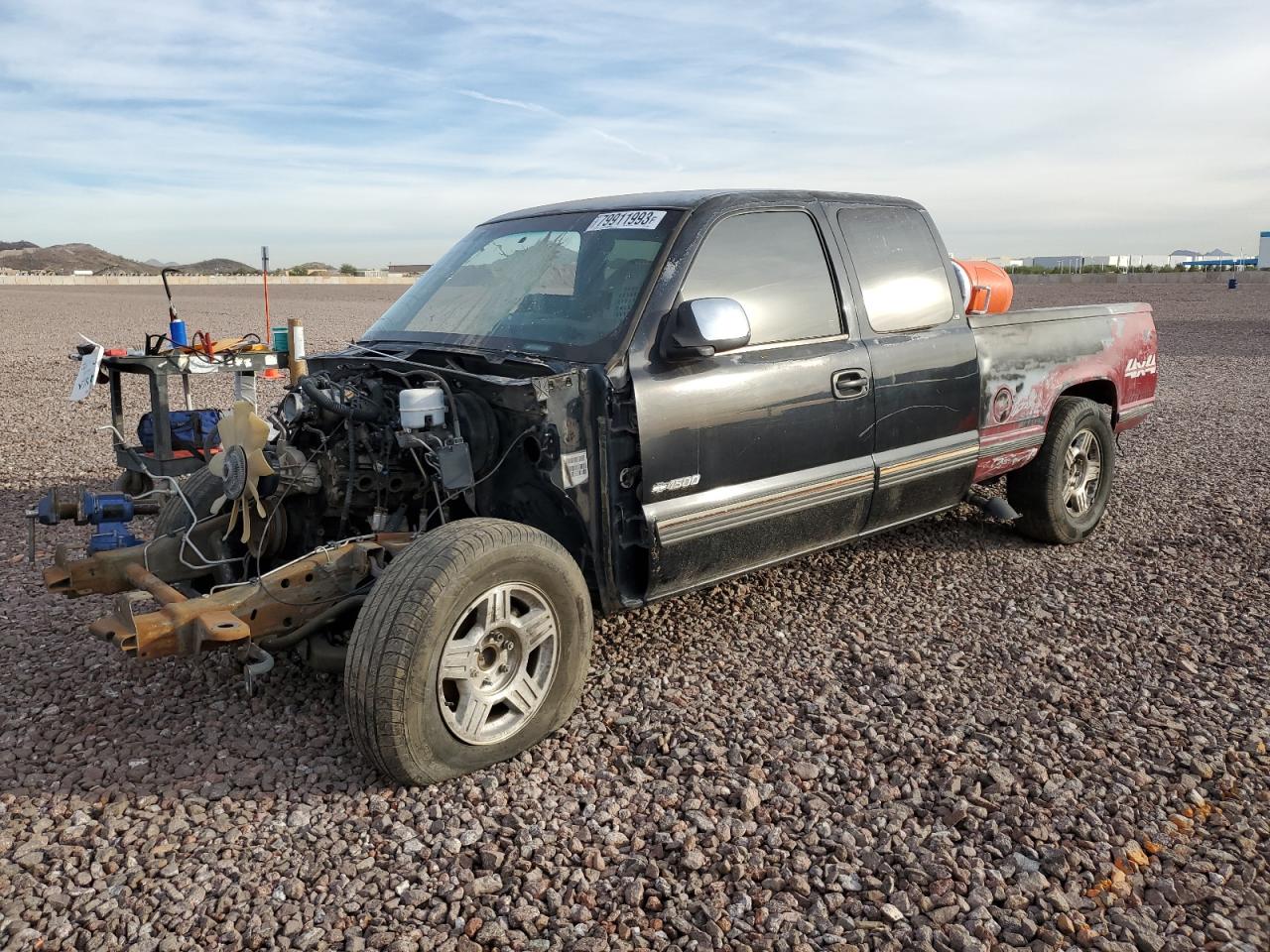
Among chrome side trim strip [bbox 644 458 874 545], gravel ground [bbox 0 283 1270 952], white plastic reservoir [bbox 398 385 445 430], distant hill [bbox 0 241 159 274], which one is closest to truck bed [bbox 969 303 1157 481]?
gravel ground [bbox 0 283 1270 952]

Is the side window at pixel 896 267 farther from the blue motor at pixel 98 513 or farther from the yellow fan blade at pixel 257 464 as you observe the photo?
the blue motor at pixel 98 513

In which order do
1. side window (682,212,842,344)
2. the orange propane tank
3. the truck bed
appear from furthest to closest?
the orange propane tank < the truck bed < side window (682,212,842,344)

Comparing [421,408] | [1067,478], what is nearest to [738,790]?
[421,408]

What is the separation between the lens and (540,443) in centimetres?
375

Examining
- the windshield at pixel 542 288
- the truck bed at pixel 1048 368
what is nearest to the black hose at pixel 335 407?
the windshield at pixel 542 288

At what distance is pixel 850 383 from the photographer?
4.48m

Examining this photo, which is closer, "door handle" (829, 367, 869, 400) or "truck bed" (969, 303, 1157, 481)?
"door handle" (829, 367, 869, 400)

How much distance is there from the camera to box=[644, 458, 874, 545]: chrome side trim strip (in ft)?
12.8

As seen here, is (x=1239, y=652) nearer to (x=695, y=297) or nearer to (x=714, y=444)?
(x=714, y=444)

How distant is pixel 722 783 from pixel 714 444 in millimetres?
1295

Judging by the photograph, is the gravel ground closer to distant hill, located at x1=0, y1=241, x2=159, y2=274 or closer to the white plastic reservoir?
the white plastic reservoir

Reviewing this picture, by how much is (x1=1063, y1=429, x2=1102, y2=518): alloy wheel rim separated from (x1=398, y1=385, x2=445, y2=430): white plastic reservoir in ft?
12.7

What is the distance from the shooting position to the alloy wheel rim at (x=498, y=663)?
132 inches

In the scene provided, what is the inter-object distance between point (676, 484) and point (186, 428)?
4.03 metres
